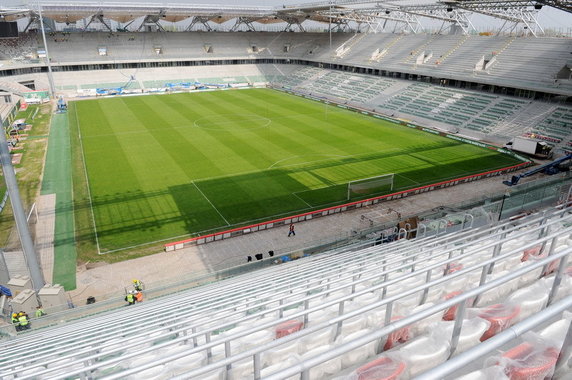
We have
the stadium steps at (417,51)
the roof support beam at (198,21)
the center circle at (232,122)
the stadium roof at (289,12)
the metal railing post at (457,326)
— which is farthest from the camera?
the roof support beam at (198,21)

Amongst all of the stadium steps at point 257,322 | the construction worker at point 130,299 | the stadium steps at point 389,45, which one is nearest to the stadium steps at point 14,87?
the construction worker at point 130,299

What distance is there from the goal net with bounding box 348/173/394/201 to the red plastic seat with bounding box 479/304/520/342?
18230 mm

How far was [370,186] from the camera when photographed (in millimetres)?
23266

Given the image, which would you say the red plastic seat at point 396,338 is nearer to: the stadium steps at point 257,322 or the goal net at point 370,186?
the stadium steps at point 257,322

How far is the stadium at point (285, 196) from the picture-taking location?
414cm

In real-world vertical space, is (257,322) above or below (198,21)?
below

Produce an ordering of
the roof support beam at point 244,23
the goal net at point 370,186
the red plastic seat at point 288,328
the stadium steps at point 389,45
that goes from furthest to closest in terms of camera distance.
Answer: the roof support beam at point 244,23, the stadium steps at point 389,45, the goal net at point 370,186, the red plastic seat at point 288,328

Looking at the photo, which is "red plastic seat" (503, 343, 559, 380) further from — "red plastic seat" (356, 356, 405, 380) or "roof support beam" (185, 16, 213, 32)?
"roof support beam" (185, 16, 213, 32)

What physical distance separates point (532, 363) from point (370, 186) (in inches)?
802

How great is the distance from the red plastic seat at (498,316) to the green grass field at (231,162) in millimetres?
15930

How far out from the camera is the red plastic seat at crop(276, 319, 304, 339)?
5.18 meters

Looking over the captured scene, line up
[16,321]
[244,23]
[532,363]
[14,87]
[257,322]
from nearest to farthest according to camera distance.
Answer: [532,363] → [257,322] → [16,321] → [14,87] → [244,23]

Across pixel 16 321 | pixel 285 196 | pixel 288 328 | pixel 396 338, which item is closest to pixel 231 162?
pixel 285 196

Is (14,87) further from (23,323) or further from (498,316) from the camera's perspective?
(498,316)
